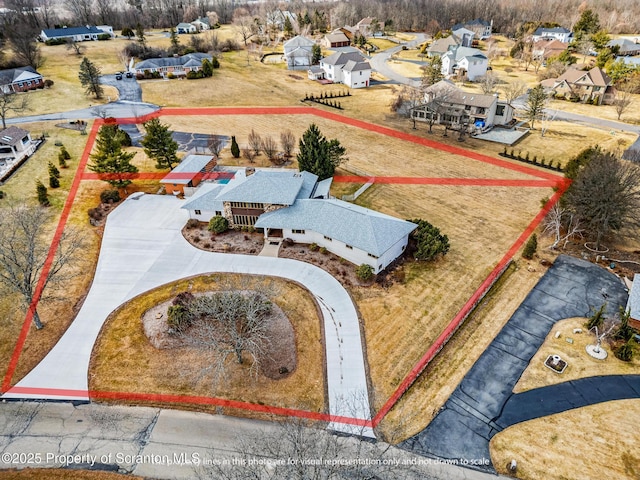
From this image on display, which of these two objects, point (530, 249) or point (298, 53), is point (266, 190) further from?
point (298, 53)

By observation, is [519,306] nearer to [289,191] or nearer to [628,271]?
[628,271]

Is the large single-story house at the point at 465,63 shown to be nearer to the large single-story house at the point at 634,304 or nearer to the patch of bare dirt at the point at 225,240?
the large single-story house at the point at 634,304

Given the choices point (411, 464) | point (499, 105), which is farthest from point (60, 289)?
point (499, 105)

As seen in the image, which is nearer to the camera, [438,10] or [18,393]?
[18,393]
